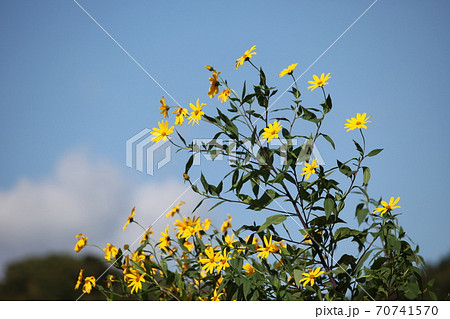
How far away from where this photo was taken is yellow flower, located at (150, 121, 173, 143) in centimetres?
164

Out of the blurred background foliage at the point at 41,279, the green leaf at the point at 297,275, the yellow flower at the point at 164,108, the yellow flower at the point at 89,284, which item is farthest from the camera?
the blurred background foliage at the point at 41,279

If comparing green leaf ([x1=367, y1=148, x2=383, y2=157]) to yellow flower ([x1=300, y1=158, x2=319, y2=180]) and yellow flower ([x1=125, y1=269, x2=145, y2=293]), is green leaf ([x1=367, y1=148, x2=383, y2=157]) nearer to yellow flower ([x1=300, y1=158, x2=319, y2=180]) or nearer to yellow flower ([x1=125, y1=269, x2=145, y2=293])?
yellow flower ([x1=300, y1=158, x2=319, y2=180])

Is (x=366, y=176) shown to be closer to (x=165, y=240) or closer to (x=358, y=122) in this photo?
(x=358, y=122)

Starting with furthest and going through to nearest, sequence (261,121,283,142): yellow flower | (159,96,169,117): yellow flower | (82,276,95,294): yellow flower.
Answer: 1. (82,276,95,294): yellow flower
2. (159,96,169,117): yellow flower
3. (261,121,283,142): yellow flower

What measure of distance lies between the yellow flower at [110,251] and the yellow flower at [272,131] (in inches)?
32.2

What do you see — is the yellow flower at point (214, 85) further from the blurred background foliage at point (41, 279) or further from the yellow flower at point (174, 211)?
the blurred background foliage at point (41, 279)

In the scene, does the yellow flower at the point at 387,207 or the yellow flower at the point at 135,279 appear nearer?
the yellow flower at the point at 387,207

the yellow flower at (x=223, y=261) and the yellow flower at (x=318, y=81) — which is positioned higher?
the yellow flower at (x=318, y=81)

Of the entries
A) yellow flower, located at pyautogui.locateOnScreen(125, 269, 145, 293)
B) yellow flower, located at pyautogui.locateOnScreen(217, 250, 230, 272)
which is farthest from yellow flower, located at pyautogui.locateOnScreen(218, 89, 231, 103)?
yellow flower, located at pyautogui.locateOnScreen(125, 269, 145, 293)

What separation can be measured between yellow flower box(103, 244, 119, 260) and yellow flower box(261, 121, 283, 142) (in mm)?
819

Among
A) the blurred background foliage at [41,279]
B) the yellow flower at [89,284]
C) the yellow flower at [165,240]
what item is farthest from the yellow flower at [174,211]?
the blurred background foliage at [41,279]

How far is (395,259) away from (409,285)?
0.17 metres

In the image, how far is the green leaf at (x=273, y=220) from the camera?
1.54 m

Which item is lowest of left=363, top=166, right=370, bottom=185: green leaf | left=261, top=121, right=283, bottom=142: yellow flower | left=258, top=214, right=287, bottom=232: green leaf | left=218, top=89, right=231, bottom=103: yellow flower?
left=258, top=214, right=287, bottom=232: green leaf
